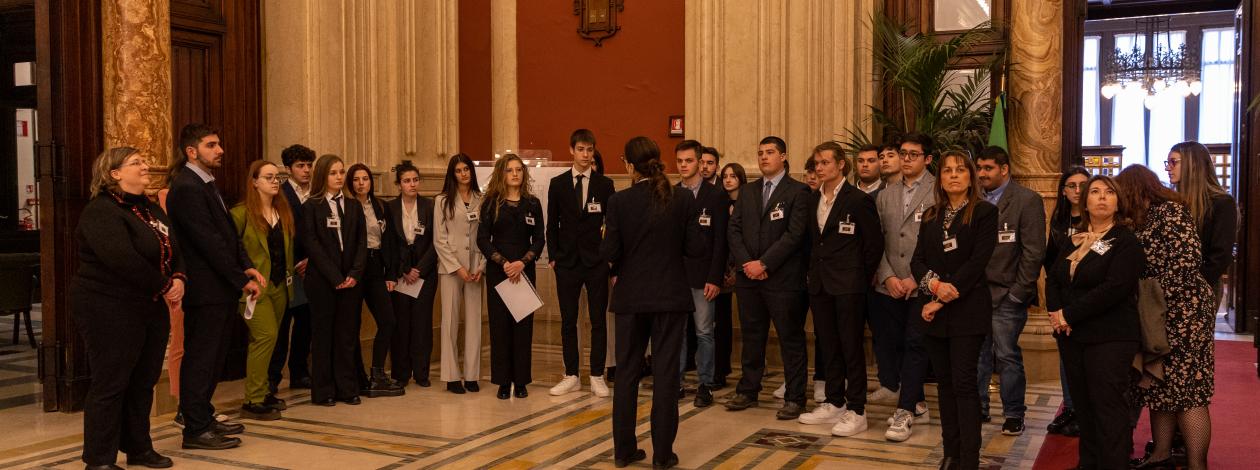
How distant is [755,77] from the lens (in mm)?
8164

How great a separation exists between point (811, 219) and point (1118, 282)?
1.96m

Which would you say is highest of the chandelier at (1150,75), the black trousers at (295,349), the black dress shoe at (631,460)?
the chandelier at (1150,75)

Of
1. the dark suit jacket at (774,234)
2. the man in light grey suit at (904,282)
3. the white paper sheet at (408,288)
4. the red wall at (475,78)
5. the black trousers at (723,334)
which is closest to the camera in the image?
the man in light grey suit at (904,282)

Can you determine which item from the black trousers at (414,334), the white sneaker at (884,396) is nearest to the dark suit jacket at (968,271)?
the white sneaker at (884,396)

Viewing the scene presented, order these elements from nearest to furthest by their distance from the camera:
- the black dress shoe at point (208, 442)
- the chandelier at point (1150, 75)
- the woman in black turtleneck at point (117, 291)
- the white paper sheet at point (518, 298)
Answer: the woman in black turtleneck at point (117, 291) < the black dress shoe at point (208, 442) < the white paper sheet at point (518, 298) < the chandelier at point (1150, 75)

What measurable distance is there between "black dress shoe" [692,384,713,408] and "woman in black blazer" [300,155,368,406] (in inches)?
79.6

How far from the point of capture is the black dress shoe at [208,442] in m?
5.31

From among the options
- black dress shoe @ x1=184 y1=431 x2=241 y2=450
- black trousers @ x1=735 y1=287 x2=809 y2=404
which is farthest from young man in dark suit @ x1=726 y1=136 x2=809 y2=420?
black dress shoe @ x1=184 y1=431 x2=241 y2=450

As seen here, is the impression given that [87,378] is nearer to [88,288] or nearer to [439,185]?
[88,288]

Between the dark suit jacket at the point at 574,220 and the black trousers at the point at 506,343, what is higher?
the dark suit jacket at the point at 574,220

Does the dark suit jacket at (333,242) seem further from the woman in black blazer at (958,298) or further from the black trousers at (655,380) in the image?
the woman in black blazer at (958,298)

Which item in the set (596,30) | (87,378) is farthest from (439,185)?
(87,378)

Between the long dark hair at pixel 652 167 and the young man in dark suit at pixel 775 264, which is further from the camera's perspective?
the young man in dark suit at pixel 775 264

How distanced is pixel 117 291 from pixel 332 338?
2.01m
